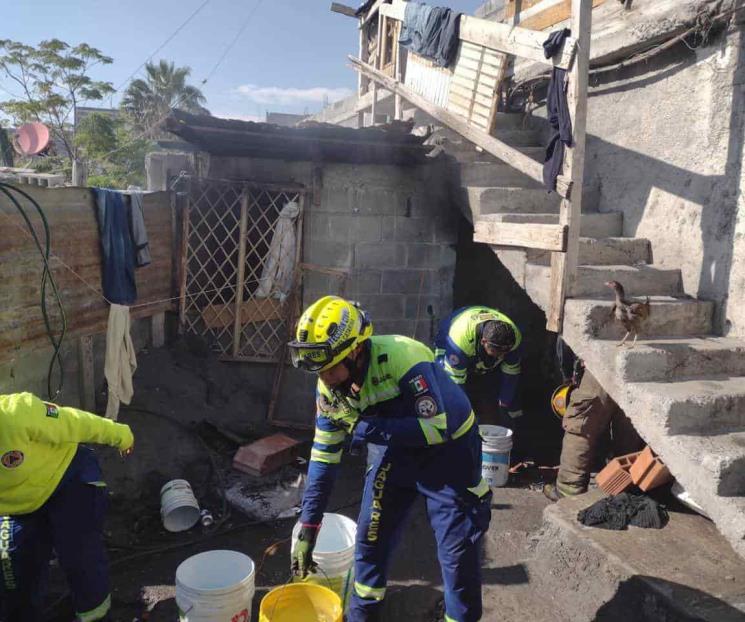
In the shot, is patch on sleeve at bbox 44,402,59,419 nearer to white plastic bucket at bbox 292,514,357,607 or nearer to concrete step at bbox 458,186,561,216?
white plastic bucket at bbox 292,514,357,607

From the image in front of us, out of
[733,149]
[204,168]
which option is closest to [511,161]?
[733,149]

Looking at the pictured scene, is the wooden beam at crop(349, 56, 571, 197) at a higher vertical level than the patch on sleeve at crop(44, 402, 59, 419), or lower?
higher

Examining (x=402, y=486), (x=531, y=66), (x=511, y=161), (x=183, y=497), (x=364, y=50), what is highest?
(x=364, y=50)

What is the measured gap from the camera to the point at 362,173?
22.9ft

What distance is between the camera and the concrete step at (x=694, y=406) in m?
3.70

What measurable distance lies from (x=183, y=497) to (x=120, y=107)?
28950mm

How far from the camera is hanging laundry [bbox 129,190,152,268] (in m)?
5.87

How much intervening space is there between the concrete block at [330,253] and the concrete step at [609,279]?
8.37 ft

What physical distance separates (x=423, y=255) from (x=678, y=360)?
3.64 meters

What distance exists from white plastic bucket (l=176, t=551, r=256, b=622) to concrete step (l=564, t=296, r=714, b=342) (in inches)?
114

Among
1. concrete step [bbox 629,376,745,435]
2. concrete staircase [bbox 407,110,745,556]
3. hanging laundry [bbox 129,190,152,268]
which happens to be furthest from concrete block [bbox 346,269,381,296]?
concrete step [bbox 629,376,745,435]

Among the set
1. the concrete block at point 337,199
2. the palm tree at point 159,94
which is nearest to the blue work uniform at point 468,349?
the concrete block at point 337,199

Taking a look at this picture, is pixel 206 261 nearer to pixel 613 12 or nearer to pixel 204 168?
pixel 204 168

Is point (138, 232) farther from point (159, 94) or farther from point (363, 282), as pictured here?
point (159, 94)
